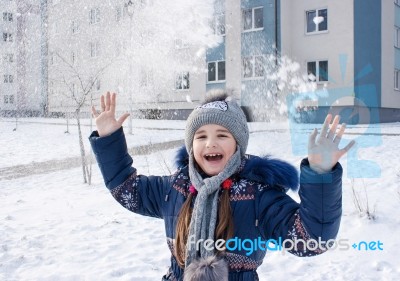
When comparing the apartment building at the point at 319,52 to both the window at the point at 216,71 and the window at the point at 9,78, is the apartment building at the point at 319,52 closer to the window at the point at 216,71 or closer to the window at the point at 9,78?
the window at the point at 216,71

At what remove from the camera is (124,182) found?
1.78 m

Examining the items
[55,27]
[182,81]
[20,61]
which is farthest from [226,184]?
[20,61]

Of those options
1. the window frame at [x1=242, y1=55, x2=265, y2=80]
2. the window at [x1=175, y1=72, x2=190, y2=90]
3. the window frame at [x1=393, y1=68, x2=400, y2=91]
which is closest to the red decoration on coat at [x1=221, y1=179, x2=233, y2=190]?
the window frame at [x1=242, y1=55, x2=265, y2=80]

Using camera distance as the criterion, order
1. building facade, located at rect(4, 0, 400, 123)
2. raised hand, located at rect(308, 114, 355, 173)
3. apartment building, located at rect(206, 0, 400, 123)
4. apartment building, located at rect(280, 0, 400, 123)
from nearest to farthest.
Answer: raised hand, located at rect(308, 114, 355, 173)
apartment building, located at rect(280, 0, 400, 123)
apartment building, located at rect(206, 0, 400, 123)
building facade, located at rect(4, 0, 400, 123)

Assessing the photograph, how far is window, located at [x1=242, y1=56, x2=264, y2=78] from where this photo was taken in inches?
734

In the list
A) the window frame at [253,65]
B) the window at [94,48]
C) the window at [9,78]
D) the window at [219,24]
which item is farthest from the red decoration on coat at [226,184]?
the window at [9,78]

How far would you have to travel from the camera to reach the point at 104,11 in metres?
21.1

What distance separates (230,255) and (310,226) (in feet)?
1.05

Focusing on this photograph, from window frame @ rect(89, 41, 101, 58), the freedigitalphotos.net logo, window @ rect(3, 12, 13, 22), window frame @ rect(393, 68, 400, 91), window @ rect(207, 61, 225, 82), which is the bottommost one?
the freedigitalphotos.net logo

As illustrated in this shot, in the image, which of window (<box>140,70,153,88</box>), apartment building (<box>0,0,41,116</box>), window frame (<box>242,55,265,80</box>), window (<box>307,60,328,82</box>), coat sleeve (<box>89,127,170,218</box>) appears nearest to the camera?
coat sleeve (<box>89,127,170,218</box>)

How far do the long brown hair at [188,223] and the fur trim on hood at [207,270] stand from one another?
110 mm

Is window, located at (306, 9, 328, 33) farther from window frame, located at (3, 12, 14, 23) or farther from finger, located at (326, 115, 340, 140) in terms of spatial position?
window frame, located at (3, 12, 14, 23)

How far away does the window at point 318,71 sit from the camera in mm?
17312

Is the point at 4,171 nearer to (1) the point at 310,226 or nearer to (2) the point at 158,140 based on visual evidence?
(2) the point at 158,140
